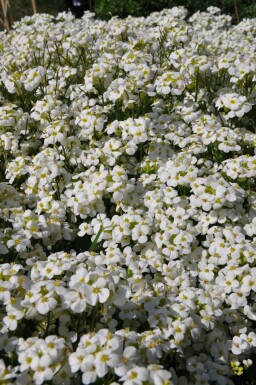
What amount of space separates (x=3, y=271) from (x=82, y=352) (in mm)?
624

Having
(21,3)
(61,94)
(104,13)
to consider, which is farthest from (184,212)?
(21,3)

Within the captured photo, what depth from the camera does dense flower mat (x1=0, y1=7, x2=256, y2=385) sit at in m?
2.23

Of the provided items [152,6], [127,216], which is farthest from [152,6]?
[127,216]

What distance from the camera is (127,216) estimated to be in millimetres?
2920

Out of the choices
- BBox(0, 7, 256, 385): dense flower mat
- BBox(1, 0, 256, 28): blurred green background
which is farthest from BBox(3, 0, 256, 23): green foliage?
BBox(0, 7, 256, 385): dense flower mat

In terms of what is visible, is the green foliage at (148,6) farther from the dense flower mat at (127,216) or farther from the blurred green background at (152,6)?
the dense flower mat at (127,216)

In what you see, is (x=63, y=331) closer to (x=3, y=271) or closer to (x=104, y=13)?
(x=3, y=271)

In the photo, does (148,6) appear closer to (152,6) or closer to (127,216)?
(152,6)

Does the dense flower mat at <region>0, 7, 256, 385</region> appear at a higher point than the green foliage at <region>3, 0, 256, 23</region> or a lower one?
higher

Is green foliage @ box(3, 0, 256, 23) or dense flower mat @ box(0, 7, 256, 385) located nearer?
dense flower mat @ box(0, 7, 256, 385)

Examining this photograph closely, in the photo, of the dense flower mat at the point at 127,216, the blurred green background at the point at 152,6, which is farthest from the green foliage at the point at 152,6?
the dense flower mat at the point at 127,216

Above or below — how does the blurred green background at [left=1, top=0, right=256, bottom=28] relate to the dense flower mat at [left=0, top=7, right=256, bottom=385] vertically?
below

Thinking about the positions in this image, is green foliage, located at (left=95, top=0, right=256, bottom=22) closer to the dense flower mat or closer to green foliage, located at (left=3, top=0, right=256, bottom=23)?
green foliage, located at (left=3, top=0, right=256, bottom=23)

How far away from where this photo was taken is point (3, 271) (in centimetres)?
242
